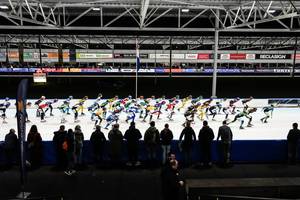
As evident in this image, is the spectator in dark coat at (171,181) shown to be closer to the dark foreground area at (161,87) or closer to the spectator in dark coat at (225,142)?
the spectator in dark coat at (225,142)

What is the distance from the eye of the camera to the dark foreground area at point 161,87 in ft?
84.4

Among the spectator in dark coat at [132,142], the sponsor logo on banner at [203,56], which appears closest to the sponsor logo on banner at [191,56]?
the sponsor logo on banner at [203,56]

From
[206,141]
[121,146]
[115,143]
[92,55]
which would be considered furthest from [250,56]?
[115,143]

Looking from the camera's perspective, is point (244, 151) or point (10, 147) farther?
point (244, 151)

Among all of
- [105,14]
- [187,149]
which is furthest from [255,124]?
[105,14]

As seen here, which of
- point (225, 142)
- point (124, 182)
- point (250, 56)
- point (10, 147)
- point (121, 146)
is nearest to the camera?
point (124, 182)

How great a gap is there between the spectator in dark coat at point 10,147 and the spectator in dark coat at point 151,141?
3.46 m

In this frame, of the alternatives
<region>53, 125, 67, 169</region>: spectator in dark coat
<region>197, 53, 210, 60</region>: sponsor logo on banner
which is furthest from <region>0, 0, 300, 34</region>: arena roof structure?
<region>53, 125, 67, 169</region>: spectator in dark coat

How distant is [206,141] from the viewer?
28.2 ft

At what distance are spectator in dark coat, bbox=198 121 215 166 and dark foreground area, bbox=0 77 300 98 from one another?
17.4m

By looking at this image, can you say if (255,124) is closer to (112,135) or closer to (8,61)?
(112,135)

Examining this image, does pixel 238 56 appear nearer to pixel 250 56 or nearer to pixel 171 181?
pixel 250 56

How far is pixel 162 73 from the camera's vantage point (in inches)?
1174

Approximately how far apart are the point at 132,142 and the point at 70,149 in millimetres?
1635
